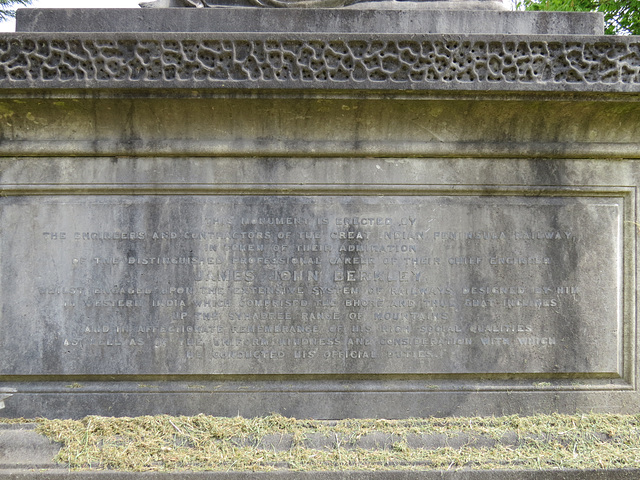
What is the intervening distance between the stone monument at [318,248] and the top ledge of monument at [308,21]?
17 mm

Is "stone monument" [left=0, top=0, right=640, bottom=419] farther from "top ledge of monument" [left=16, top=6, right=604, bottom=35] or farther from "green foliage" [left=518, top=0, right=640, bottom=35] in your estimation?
"green foliage" [left=518, top=0, right=640, bottom=35]

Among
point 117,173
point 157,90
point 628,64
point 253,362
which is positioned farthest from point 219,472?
point 628,64

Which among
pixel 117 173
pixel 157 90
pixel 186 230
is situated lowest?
pixel 186 230

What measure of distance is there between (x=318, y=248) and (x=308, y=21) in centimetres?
188

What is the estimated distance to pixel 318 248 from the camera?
392cm

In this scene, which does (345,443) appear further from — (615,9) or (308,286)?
(615,9)

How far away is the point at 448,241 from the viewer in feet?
12.9

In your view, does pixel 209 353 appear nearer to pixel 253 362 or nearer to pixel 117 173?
pixel 253 362

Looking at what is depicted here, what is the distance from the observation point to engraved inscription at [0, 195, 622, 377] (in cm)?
384

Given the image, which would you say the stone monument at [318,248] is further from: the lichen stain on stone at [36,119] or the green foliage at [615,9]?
the green foliage at [615,9]

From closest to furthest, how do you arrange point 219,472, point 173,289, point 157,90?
point 219,472 → point 157,90 → point 173,289

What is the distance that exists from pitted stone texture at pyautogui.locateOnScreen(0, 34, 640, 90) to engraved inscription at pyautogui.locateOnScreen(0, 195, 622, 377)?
0.95 meters

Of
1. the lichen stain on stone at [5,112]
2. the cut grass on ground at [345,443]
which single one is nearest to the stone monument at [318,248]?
the lichen stain on stone at [5,112]

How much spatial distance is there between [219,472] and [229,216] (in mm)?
1914
